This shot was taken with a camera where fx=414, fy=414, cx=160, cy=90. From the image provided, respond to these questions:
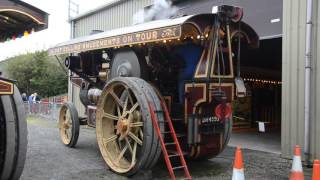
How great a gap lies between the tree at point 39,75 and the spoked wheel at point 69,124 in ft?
68.6

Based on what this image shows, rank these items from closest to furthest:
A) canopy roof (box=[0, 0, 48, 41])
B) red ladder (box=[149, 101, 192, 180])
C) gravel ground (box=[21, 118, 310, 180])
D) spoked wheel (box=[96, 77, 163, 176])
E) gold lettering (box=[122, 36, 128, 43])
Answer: canopy roof (box=[0, 0, 48, 41]) < red ladder (box=[149, 101, 192, 180]) < spoked wheel (box=[96, 77, 163, 176]) < gravel ground (box=[21, 118, 310, 180]) < gold lettering (box=[122, 36, 128, 43])

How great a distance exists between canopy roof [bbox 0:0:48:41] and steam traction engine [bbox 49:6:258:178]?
5.46 feet

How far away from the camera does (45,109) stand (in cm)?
1767

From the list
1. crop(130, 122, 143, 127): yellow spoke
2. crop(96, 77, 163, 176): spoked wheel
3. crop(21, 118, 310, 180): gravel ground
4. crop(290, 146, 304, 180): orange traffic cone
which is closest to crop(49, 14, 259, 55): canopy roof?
crop(96, 77, 163, 176): spoked wheel

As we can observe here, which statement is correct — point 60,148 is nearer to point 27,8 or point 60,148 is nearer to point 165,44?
point 165,44

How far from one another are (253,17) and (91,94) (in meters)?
Answer: 3.81

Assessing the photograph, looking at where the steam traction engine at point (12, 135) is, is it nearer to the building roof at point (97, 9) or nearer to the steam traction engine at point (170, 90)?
the steam traction engine at point (170, 90)

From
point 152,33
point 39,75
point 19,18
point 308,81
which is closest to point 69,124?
point 152,33

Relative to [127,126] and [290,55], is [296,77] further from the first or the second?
[127,126]

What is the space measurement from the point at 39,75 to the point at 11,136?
27967 mm

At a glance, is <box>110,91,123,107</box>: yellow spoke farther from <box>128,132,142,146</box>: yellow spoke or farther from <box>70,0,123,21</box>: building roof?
<box>70,0,123,21</box>: building roof

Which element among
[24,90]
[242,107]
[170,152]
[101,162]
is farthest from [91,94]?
[24,90]

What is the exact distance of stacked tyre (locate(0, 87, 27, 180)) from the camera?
14.1 feet

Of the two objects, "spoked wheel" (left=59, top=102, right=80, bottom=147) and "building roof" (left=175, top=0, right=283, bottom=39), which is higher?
"building roof" (left=175, top=0, right=283, bottom=39)
